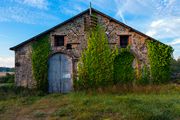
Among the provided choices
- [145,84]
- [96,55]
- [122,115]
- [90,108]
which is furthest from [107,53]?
[122,115]

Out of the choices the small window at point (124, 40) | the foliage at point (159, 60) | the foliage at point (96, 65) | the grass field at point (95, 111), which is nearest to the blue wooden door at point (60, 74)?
the foliage at point (96, 65)

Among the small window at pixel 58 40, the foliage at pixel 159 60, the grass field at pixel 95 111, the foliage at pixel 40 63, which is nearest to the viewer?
the grass field at pixel 95 111

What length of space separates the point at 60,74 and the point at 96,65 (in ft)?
8.50

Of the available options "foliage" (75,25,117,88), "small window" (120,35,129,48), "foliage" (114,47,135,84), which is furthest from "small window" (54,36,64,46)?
"small window" (120,35,129,48)

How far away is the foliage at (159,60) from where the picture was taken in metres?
19.6

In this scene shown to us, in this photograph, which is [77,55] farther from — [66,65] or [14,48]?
[14,48]

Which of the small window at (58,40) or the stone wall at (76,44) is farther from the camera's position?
the small window at (58,40)

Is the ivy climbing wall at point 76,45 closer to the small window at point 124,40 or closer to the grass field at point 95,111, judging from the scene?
the small window at point 124,40

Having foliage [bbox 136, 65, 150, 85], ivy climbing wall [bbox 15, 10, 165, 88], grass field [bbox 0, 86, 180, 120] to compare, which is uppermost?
ivy climbing wall [bbox 15, 10, 165, 88]

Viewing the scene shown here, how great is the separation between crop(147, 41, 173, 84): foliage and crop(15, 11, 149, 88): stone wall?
44 cm

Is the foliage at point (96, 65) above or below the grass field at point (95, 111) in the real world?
above

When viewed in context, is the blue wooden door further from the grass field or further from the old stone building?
the grass field

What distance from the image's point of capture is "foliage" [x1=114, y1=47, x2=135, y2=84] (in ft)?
64.3

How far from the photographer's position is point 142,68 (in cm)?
1967
